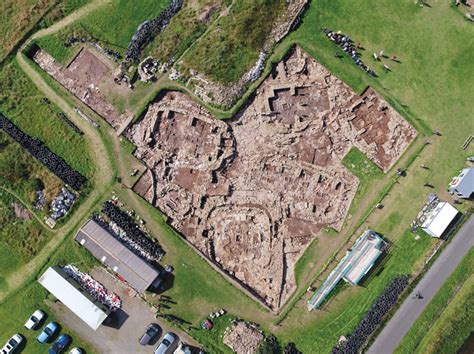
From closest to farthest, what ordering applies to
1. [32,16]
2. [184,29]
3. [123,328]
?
[123,328] → [184,29] → [32,16]

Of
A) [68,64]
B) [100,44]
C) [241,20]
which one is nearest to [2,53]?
[68,64]

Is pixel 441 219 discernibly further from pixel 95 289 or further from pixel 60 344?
pixel 60 344

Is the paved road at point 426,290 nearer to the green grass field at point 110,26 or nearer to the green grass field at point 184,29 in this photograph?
the green grass field at point 184,29

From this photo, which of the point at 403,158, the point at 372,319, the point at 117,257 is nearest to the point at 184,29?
the point at 117,257

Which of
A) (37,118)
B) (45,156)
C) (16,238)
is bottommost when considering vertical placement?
(16,238)

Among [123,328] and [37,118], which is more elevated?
[37,118]

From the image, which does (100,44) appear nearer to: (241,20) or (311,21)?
(241,20)

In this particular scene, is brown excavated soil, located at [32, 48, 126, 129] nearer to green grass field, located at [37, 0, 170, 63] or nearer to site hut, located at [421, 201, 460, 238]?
green grass field, located at [37, 0, 170, 63]
